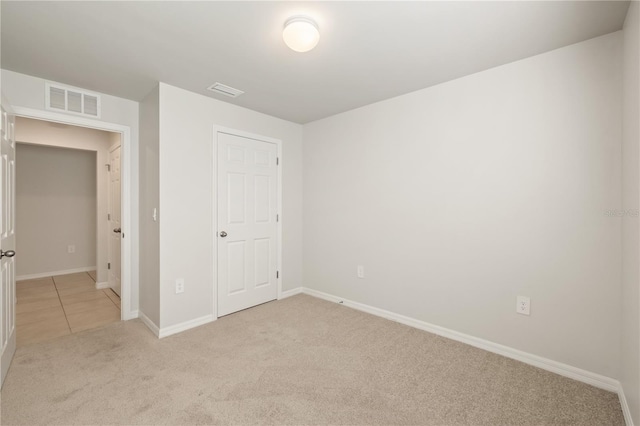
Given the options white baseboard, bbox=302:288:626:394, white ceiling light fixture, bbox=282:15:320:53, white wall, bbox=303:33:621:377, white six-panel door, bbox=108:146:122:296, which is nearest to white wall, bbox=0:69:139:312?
white six-panel door, bbox=108:146:122:296

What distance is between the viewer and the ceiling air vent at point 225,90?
9.20 feet

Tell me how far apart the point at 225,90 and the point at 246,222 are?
1462 mm

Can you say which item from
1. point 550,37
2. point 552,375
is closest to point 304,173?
point 550,37

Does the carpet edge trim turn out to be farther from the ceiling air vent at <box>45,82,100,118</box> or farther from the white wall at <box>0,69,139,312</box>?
the ceiling air vent at <box>45,82,100,118</box>

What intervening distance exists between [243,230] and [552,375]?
3.09 m

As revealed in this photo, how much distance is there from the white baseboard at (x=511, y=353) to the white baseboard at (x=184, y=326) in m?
1.67

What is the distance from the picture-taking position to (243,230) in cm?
346

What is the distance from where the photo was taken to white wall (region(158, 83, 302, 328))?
109 inches

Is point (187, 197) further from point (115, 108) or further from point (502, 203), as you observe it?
point (502, 203)

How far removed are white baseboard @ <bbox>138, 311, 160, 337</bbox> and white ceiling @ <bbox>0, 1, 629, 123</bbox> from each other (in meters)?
2.30

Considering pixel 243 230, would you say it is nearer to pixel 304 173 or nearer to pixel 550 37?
pixel 304 173

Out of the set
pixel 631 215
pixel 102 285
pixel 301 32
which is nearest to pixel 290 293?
pixel 102 285

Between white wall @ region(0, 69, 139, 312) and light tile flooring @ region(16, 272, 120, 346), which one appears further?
light tile flooring @ region(16, 272, 120, 346)

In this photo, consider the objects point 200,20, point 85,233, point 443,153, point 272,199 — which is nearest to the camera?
point 200,20
